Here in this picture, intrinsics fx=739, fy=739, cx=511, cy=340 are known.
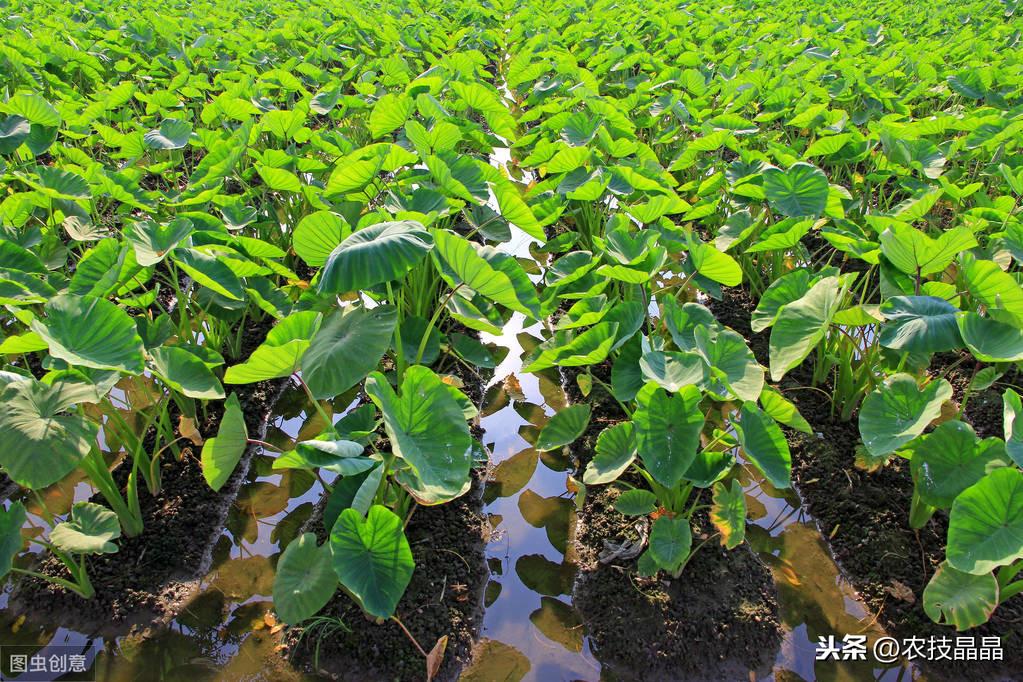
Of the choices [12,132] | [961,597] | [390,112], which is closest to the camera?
[961,597]

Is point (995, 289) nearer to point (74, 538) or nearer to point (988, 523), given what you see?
point (988, 523)

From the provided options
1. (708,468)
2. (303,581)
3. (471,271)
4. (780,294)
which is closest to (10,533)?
(303,581)

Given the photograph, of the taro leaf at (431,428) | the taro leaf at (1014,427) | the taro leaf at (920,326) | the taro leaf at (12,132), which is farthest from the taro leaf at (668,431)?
the taro leaf at (12,132)

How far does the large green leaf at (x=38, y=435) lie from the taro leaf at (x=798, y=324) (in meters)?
1.62

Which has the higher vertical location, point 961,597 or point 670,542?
point 961,597

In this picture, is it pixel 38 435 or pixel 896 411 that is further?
pixel 896 411

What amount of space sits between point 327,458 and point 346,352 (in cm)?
29

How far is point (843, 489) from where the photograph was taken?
2.10m

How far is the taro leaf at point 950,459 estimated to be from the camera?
167 centimetres

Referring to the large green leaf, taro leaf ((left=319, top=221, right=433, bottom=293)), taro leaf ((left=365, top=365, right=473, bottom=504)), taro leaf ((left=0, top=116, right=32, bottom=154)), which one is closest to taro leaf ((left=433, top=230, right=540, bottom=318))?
taro leaf ((left=319, top=221, right=433, bottom=293))

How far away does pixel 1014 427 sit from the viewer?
1547mm

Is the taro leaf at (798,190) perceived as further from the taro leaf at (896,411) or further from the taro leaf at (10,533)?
the taro leaf at (10,533)

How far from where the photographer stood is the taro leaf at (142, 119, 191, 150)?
10.4ft

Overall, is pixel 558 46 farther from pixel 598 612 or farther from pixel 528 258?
pixel 598 612
